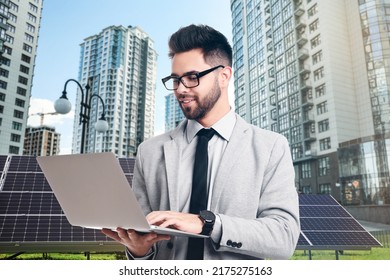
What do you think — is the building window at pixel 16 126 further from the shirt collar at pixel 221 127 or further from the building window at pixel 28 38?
the shirt collar at pixel 221 127

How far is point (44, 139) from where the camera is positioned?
317 cm

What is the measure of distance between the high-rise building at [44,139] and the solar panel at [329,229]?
2128 mm

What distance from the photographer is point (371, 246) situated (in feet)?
7.90

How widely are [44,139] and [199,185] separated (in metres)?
1.89

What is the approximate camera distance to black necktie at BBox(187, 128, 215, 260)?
178 centimetres

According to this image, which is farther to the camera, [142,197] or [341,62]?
[341,62]

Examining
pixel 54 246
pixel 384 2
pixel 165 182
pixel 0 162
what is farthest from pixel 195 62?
pixel 384 2

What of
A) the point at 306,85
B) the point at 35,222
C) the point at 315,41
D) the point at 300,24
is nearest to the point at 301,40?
the point at 300,24

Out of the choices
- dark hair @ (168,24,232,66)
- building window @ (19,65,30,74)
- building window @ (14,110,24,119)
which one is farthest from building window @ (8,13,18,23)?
dark hair @ (168,24,232,66)

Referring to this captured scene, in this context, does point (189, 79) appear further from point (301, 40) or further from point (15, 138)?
point (301, 40)

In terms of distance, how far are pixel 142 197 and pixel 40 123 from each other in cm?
169

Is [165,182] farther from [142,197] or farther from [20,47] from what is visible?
[20,47]

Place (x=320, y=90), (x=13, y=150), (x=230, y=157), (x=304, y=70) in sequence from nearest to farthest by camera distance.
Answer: (x=230, y=157) < (x=13, y=150) < (x=304, y=70) < (x=320, y=90)

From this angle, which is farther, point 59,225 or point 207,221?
point 59,225
